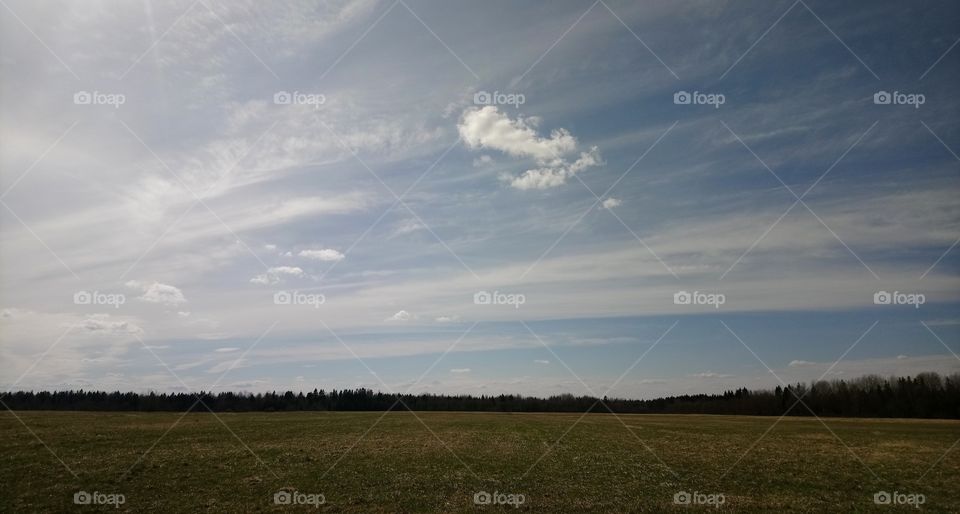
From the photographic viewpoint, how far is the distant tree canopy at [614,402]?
328 ft

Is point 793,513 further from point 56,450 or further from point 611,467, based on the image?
point 56,450

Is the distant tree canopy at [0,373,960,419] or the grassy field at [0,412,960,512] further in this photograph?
the distant tree canopy at [0,373,960,419]

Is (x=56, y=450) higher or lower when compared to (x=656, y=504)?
higher

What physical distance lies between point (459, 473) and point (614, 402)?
139 metres

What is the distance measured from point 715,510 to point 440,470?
1436 cm

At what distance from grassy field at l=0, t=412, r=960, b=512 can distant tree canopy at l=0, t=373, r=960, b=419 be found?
75834 millimetres

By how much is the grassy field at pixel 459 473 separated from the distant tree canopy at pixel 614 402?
2986 inches

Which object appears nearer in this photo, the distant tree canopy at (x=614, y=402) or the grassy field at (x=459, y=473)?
the grassy field at (x=459, y=473)

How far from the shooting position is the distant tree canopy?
9988 centimetres

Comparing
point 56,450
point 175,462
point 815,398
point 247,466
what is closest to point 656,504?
point 247,466

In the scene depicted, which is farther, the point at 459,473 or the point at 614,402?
the point at 614,402

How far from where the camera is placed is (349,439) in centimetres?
4256

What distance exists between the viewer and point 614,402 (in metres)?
158

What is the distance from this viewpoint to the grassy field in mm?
23109
